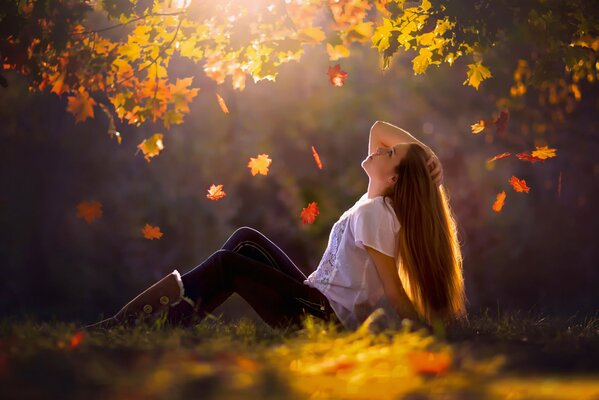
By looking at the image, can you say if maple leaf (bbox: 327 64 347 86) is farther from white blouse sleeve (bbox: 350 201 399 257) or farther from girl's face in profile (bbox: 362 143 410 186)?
white blouse sleeve (bbox: 350 201 399 257)

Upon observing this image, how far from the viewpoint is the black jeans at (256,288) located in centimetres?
615

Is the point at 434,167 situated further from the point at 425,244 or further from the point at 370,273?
the point at 370,273

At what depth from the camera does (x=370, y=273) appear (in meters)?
5.93

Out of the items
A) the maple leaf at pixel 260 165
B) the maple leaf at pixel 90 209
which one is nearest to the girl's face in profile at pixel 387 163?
the maple leaf at pixel 260 165

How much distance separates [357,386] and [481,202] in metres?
16.5

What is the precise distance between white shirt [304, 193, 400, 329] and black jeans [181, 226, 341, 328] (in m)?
0.16

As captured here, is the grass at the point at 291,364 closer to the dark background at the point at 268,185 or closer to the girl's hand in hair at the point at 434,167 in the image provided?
the girl's hand in hair at the point at 434,167

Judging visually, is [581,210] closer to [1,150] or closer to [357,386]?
[1,150]

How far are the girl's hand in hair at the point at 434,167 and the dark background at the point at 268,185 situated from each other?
1102 centimetres

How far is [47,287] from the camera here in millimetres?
18688

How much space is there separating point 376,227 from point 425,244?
0.40 metres

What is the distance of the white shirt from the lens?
5.73 m

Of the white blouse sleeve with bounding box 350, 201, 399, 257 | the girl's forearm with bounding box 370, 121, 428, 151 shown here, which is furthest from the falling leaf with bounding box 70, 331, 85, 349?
the girl's forearm with bounding box 370, 121, 428, 151

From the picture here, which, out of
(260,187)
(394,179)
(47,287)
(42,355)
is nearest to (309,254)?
(260,187)
